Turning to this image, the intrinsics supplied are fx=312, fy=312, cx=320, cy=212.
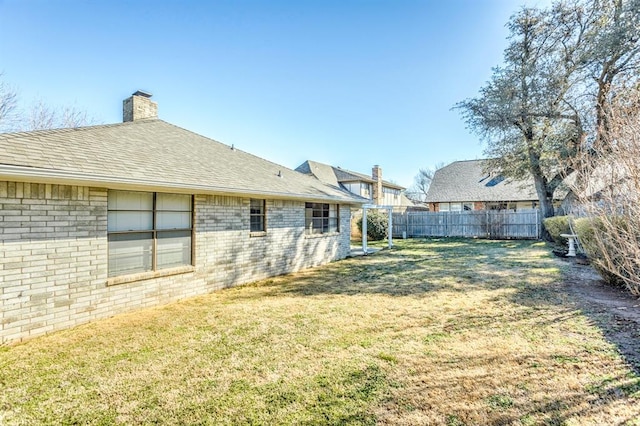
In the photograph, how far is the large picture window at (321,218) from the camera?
11312mm

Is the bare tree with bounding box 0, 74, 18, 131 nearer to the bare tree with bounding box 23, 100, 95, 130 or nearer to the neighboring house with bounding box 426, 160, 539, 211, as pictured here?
the bare tree with bounding box 23, 100, 95, 130

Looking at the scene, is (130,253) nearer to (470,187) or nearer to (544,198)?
(544,198)

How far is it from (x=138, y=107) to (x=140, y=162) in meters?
4.60

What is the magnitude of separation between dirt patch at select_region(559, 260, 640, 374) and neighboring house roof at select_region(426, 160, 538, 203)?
61.9 feet

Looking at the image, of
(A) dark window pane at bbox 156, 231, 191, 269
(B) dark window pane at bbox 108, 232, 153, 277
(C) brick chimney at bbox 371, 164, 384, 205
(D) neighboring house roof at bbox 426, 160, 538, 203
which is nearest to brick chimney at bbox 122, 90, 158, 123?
(A) dark window pane at bbox 156, 231, 191, 269

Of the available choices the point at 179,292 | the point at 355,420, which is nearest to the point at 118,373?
the point at 355,420

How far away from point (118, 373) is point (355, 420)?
2.83 metres

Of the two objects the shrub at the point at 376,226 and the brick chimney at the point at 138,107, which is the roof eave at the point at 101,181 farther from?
the shrub at the point at 376,226

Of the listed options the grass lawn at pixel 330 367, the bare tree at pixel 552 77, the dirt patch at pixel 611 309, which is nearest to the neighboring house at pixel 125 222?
the grass lawn at pixel 330 367

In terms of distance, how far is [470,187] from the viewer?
28281mm

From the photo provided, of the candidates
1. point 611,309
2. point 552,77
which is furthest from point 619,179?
point 552,77

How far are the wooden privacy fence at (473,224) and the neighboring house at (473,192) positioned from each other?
494cm

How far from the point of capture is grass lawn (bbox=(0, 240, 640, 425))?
9.52 feet

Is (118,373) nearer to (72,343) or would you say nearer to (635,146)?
(72,343)
